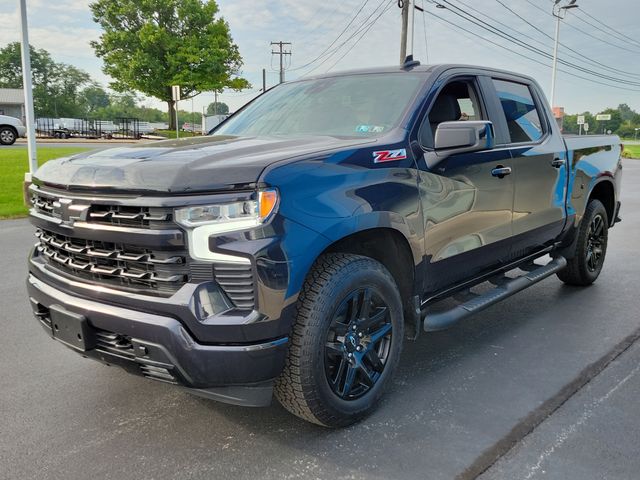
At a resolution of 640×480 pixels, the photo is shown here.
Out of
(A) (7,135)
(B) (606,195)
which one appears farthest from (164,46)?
(B) (606,195)

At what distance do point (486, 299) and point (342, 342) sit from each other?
1.43 m

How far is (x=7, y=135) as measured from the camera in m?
23.5

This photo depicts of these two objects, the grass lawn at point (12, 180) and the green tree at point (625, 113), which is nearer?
the grass lawn at point (12, 180)

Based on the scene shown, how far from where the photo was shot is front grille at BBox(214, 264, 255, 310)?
233cm

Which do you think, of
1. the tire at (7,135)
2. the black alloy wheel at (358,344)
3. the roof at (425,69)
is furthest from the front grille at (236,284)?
the tire at (7,135)

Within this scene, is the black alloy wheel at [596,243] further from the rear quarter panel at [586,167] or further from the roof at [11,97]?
the roof at [11,97]

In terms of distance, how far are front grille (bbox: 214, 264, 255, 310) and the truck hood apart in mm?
341

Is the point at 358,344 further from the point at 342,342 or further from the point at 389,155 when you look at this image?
the point at 389,155

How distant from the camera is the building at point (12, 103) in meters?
61.9

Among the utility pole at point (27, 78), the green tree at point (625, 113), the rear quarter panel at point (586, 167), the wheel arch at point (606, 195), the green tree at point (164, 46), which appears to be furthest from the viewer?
the green tree at point (625, 113)

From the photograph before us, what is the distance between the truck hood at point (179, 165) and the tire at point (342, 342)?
Answer: 573 millimetres

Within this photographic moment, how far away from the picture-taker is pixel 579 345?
4.04m

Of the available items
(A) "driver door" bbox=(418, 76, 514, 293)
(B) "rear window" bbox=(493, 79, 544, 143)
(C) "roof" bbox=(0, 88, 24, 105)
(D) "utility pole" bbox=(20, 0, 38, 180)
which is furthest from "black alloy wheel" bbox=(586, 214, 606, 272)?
(C) "roof" bbox=(0, 88, 24, 105)

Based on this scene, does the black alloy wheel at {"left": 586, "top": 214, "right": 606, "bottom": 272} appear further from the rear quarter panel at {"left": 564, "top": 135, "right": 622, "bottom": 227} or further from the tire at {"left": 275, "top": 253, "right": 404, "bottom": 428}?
the tire at {"left": 275, "top": 253, "right": 404, "bottom": 428}
